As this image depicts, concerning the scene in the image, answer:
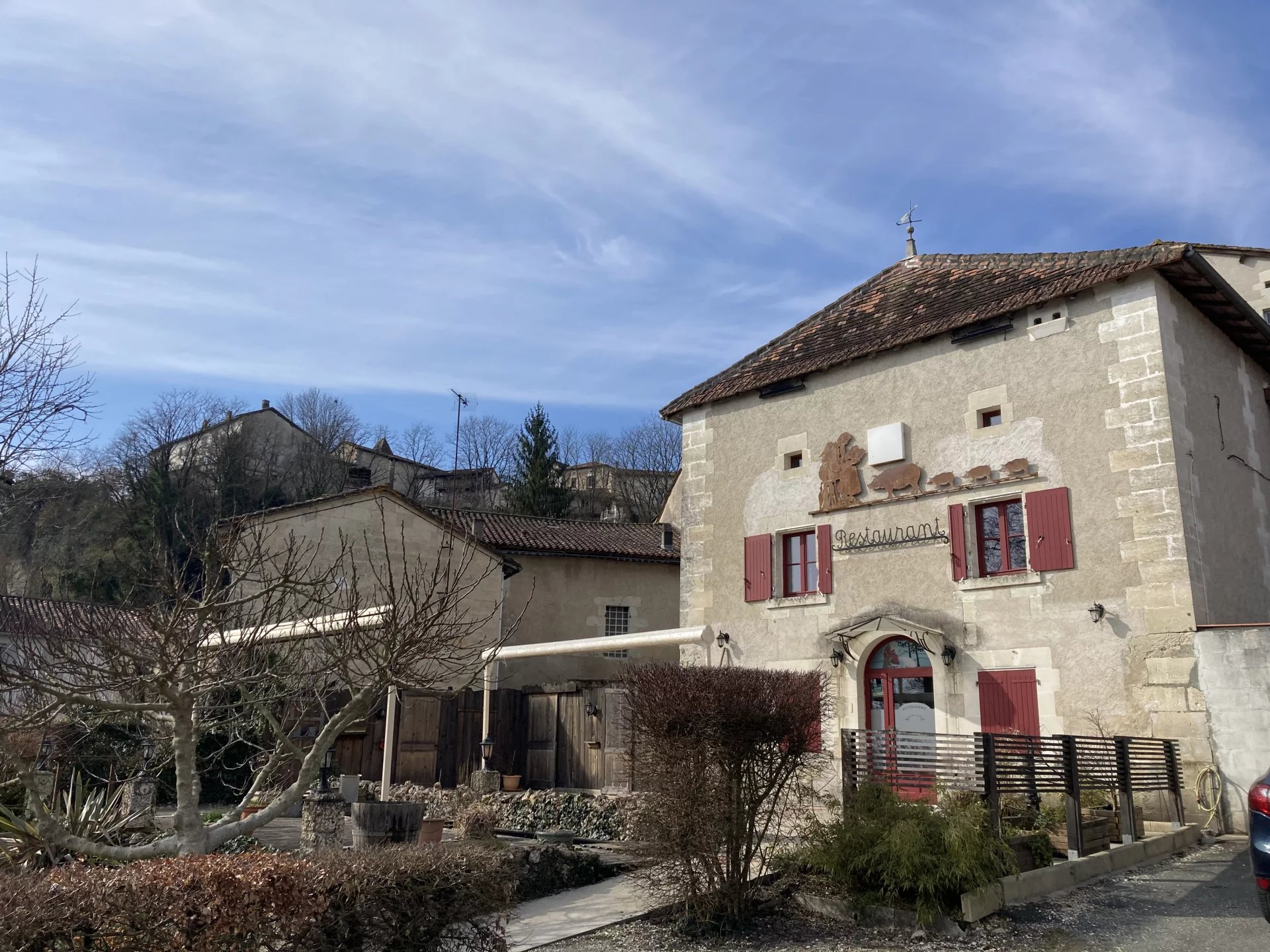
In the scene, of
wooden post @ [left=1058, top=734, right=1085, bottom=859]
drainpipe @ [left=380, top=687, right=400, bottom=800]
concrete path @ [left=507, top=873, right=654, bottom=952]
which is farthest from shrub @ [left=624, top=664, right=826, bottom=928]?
drainpipe @ [left=380, top=687, right=400, bottom=800]

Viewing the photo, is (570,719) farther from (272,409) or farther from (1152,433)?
(272,409)

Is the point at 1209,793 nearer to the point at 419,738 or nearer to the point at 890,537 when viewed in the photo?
the point at 890,537

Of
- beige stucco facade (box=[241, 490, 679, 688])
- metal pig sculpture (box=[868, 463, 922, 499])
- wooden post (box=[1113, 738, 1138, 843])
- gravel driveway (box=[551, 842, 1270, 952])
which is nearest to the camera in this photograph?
gravel driveway (box=[551, 842, 1270, 952])

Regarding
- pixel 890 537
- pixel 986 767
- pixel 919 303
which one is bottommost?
pixel 986 767

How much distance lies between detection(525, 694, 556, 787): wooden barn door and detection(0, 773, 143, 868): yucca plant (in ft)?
30.7

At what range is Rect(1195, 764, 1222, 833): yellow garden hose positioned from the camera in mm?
11445

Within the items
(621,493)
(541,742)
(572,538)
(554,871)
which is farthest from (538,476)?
(554,871)

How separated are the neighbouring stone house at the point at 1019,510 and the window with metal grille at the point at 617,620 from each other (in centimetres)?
819

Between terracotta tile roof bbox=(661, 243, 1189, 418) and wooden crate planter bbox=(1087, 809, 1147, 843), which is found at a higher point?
terracotta tile roof bbox=(661, 243, 1189, 418)

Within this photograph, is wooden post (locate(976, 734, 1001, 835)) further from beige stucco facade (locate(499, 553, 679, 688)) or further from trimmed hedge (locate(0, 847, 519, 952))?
beige stucco facade (locate(499, 553, 679, 688))

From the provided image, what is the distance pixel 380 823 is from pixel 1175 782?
9350mm

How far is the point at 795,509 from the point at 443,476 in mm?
39885

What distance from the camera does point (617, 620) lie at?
26141mm

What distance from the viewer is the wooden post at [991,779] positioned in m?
7.82
